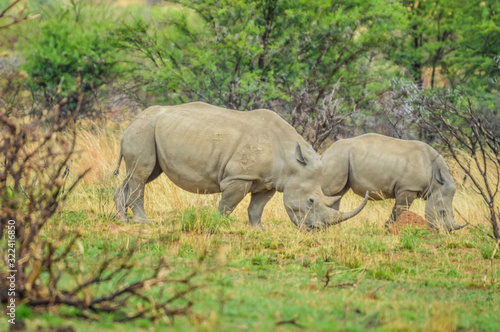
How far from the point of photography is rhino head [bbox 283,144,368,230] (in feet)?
29.2

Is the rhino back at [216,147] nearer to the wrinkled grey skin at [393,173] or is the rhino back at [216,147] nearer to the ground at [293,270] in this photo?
the ground at [293,270]

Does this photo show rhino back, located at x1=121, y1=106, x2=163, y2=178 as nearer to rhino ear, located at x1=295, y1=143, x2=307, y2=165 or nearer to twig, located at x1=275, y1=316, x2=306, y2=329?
rhino ear, located at x1=295, y1=143, x2=307, y2=165

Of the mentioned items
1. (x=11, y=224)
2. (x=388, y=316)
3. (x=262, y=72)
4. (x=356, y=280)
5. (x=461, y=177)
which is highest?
(x=11, y=224)

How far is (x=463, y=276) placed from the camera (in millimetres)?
6828

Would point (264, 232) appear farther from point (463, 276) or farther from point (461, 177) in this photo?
point (461, 177)

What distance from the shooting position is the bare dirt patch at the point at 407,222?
9273mm

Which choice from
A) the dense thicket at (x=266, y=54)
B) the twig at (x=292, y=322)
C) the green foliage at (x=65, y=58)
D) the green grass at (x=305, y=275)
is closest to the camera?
the twig at (x=292, y=322)

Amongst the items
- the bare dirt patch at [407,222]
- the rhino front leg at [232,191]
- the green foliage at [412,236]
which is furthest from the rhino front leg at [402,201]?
the rhino front leg at [232,191]

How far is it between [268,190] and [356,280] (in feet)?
10.6

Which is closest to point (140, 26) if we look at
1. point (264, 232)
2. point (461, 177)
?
point (461, 177)

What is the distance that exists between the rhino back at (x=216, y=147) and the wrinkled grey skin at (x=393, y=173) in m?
1.85

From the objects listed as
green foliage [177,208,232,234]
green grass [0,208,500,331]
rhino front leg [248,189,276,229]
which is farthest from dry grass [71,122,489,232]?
green grass [0,208,500,331]

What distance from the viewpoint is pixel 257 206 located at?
30.3 feet

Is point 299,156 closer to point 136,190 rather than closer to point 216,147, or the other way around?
point 216,147
